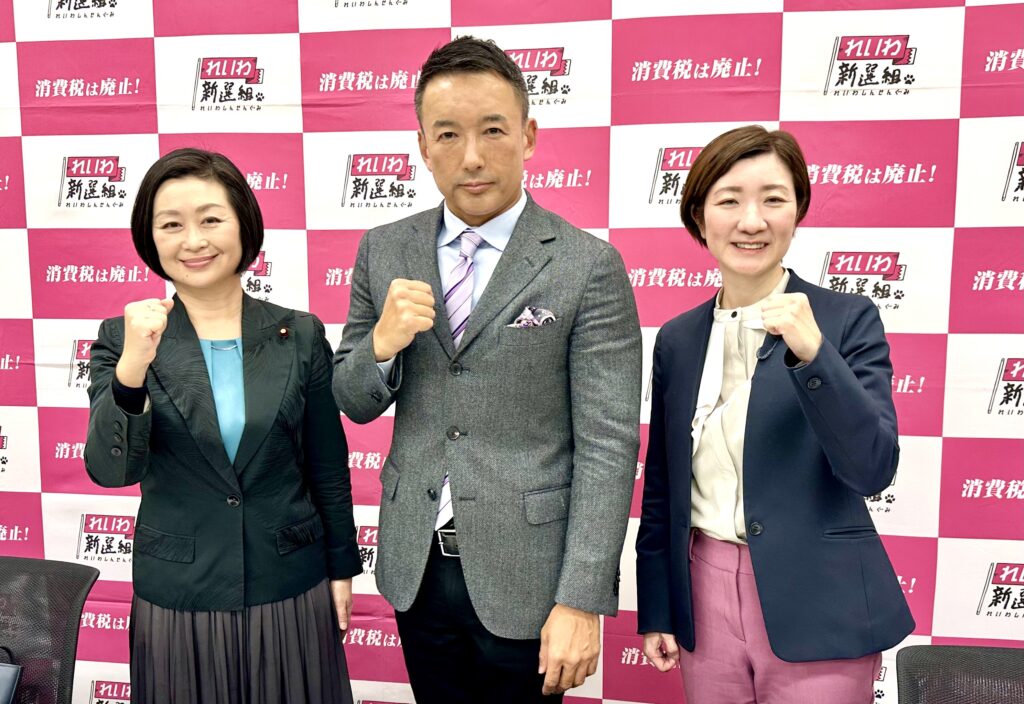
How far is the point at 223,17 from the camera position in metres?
2.49

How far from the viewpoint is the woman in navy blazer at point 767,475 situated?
127cm

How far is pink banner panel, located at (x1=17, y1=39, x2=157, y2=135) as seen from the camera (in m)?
2.55

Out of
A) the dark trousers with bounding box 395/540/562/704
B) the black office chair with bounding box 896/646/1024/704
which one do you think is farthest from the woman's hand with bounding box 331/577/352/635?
the black office chair with bounding box 896/646/1024/704

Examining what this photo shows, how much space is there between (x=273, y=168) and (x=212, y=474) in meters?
1.39

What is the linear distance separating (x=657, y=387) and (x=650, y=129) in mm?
1124

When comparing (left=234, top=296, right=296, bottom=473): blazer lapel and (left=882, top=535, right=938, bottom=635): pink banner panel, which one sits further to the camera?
(left=882, top=535, right=938, bottom=635): pink banner panel

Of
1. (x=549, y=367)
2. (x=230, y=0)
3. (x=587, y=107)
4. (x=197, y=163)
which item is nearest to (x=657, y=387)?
(x=549, y=367)

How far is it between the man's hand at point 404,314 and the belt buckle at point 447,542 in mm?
352

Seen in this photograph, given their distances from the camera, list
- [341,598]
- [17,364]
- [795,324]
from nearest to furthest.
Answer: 1. [795,324]
2. [341,598]
3. [17,364]

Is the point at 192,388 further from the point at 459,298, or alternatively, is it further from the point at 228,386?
the point at 459,298

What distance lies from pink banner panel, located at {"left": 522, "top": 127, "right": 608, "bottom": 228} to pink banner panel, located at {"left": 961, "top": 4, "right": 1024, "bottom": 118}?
1061mm

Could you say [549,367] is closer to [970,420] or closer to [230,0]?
[970,420]

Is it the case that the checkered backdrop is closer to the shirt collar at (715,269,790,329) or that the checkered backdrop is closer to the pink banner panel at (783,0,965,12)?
the pink banner panel at (783,0,965,12)

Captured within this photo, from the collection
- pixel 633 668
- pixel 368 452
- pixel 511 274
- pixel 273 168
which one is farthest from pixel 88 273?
pixel 633 668
